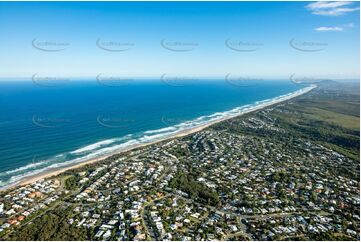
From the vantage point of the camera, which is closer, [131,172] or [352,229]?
[352,229]

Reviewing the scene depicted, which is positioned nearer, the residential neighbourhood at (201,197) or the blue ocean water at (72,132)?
the residential neighbourhood at (201,197)

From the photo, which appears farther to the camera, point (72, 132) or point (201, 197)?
point (72, 132)

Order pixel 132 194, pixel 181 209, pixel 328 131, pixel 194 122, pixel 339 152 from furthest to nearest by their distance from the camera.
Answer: pixel 194 122 < pixel 328 131 < pixel 339 152 < pixel 132 194 < pixel 181 209

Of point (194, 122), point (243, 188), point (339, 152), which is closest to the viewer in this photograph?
point (243, 188)

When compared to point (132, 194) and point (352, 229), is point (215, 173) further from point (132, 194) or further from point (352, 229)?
point (352, 229)

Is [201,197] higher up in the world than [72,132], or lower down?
lower down

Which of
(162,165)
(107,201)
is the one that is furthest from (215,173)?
(107,201)

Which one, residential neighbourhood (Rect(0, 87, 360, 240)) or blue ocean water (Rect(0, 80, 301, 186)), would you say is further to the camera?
blue ocean water (Rect(0, 80, 301, 186))

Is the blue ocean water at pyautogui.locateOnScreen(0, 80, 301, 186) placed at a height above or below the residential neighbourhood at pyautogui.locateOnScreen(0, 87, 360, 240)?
above

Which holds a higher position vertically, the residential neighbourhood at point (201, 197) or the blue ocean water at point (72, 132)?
the blue ocean water at point (72, 132)
